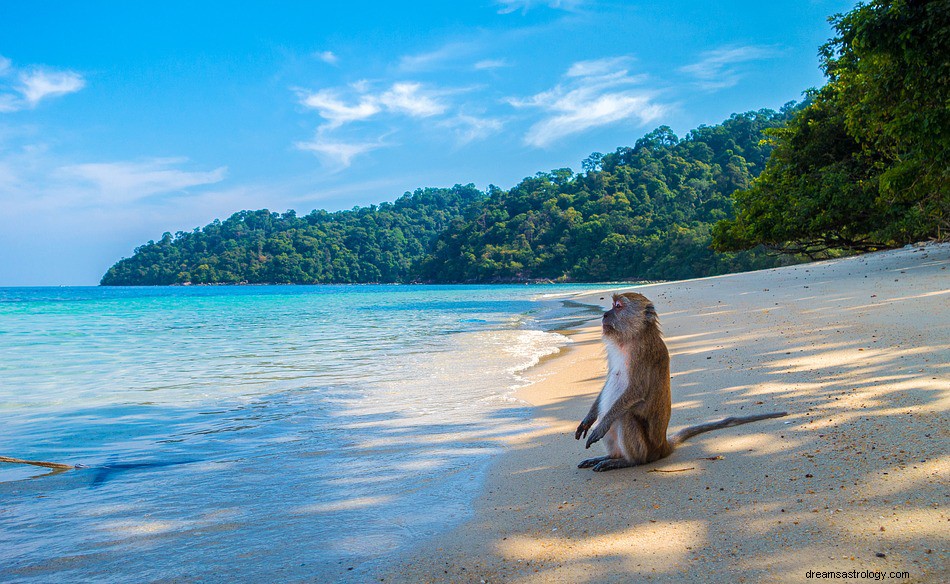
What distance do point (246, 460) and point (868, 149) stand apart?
20.8m

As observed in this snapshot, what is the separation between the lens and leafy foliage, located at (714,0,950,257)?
31.2 ft

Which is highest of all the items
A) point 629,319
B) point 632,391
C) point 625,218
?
point 625,218

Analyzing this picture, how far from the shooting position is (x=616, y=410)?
3398mm

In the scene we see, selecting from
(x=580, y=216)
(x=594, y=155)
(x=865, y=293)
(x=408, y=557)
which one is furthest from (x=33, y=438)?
(x=594, y=155)

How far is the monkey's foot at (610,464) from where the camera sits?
3490 millimetres

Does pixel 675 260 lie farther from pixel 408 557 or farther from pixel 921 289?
pixel 408 557

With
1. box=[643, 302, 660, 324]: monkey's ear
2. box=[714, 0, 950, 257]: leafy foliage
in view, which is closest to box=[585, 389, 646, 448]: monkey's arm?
box=[643, 302, 660, 324]: monkey's ear

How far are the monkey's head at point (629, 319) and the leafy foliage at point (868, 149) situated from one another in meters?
8.95

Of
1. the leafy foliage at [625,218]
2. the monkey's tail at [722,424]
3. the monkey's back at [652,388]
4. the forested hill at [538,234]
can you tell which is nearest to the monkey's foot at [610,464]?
the monkey's back at [652,388]

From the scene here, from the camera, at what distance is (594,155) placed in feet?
379

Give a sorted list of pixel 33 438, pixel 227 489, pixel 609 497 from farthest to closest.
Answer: pixel 33 438
pixel 227 489
pixel 609 497

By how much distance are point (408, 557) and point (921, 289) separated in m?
9.76

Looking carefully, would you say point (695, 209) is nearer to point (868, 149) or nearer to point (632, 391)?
point (868, 149)

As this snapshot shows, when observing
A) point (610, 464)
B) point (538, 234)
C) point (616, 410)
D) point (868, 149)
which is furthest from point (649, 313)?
point (538, 234)
